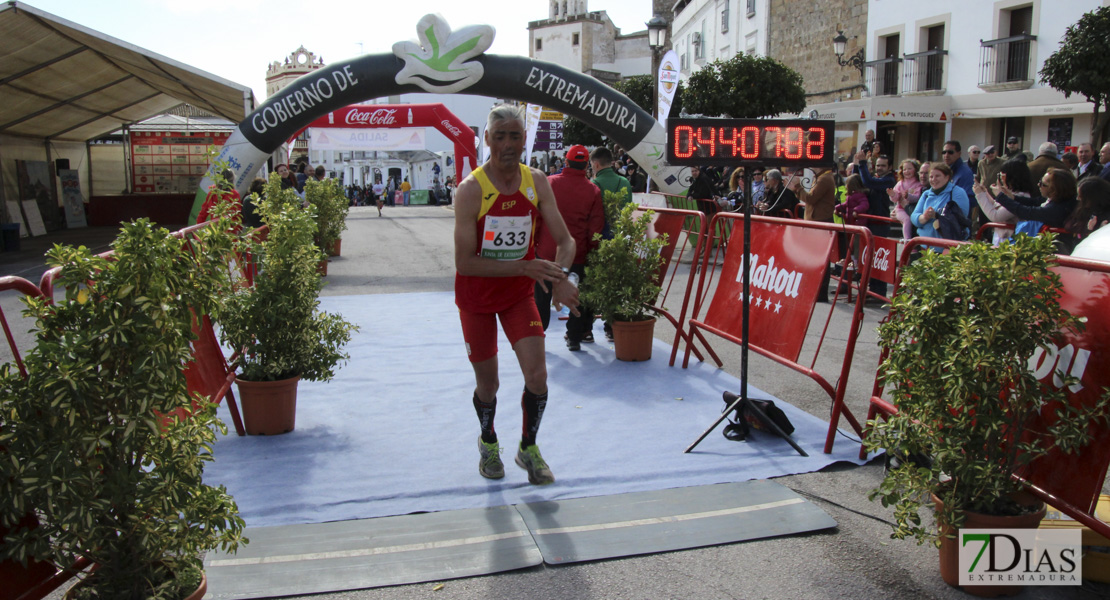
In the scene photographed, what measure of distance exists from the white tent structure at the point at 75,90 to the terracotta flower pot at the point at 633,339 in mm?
11532

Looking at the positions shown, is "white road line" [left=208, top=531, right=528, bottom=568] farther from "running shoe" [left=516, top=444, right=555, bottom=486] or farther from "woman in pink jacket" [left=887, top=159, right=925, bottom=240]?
"woman in pink jacket" [left=887, top=159, right=925, bottom=240]

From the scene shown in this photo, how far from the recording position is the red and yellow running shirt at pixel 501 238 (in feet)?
13.2

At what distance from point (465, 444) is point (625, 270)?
2567mm

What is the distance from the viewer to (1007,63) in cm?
2175

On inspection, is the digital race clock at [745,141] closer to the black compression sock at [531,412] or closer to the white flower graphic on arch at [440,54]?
the black compression sock at [531,412]

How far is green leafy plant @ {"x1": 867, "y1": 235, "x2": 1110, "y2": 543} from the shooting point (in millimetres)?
2986

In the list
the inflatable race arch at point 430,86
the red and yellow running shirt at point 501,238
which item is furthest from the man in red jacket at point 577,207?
the inflatable race arch at point 430,86

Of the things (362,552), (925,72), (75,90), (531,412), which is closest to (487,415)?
(531,412)

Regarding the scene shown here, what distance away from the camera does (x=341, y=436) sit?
511 centimetres

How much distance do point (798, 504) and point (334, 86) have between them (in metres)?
11.9

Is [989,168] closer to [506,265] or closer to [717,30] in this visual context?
[506,265]

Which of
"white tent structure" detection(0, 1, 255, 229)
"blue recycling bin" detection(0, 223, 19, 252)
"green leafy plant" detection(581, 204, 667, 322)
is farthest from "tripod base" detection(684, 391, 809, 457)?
"blue recycling bin" detection(0, 223, 19, 252)

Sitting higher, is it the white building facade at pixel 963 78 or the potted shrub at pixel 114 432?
the white building facade at pixel 963 78

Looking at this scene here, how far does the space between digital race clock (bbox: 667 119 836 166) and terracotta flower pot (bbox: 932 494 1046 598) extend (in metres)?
2.20
